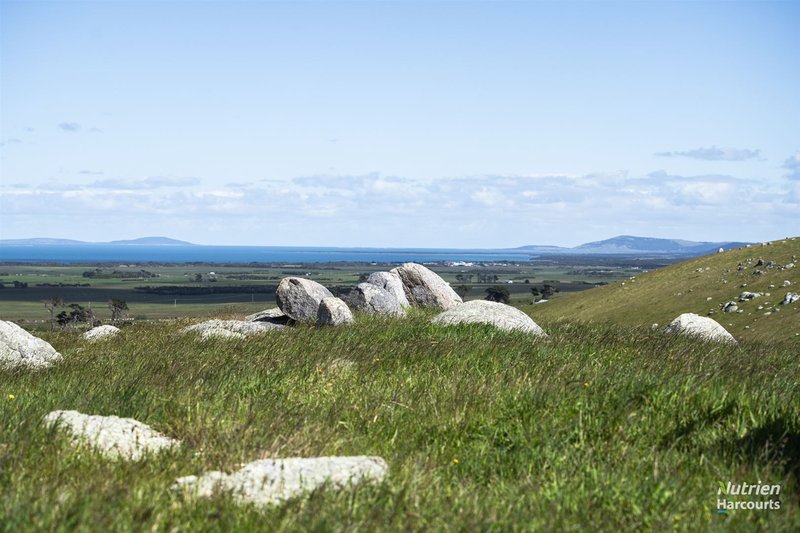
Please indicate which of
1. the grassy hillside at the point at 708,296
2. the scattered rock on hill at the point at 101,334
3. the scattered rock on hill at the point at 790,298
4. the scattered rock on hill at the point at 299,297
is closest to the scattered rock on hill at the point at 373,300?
the scattered rock on hill at the point at 299,297

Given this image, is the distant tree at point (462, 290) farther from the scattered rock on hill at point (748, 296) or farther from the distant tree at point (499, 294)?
the scattered rock on hill at point (748, 296)

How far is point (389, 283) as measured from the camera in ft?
94.1

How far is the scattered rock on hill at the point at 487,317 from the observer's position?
16.9 metres

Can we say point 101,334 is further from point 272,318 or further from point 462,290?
point 462,290

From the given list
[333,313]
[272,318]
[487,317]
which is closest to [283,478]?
[487,317]

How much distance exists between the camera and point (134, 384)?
31.1 ft

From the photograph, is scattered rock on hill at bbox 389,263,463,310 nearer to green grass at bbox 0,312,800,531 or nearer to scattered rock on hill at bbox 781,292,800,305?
scattered rock on hill at bbox 781,292,800,305

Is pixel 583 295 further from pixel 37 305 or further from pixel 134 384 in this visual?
pixel 37 305

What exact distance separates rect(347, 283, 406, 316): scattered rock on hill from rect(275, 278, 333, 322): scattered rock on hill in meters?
1.12

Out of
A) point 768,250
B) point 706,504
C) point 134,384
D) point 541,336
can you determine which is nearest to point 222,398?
point 134,384

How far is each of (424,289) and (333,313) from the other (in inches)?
385

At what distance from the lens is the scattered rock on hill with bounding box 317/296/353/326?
20.6 metres

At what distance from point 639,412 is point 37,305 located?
176 meters

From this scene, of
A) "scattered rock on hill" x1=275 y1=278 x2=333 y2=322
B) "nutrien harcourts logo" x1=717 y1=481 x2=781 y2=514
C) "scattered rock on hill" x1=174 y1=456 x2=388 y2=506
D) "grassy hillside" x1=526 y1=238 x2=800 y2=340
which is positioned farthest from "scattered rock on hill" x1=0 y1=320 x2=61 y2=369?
"grassy hillside" x1=526 y1=238 x2=800 y2=340
